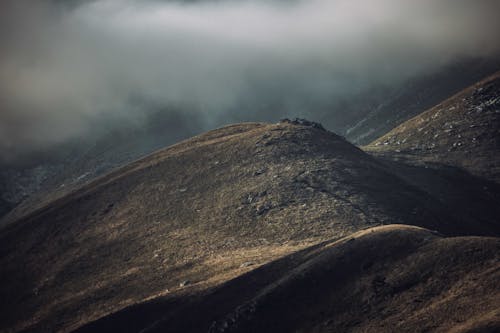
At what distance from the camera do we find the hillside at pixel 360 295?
63.9 metres

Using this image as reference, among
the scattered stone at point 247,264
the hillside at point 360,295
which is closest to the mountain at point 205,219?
the scattered stone at point 247,264

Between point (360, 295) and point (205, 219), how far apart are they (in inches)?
2448

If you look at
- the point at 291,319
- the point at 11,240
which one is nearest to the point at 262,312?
the point at 291,319

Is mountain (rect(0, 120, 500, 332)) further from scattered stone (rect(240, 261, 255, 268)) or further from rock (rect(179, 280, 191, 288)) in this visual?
rock (rect(179, 280, 191, 288))

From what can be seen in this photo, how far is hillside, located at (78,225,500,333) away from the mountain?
102 inches

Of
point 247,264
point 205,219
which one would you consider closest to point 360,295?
point 247,264

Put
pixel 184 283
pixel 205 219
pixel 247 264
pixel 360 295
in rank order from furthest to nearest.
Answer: pixel 205 219
pixel 184 283
pixel 247 264
pixel 360 295

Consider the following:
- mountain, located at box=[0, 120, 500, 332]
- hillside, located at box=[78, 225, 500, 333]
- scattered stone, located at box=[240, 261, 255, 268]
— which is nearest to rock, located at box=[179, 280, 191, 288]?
mountain, located at box=[0, 120, 500, 332]

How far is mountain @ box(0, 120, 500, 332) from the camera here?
107 metres

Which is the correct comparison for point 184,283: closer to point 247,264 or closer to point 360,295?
point 247,264

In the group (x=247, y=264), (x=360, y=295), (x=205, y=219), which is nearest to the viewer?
(x=360, y=295)

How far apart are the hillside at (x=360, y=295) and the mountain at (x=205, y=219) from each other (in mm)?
2579

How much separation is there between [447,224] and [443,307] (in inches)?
2779

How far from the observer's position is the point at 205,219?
130750 mm
